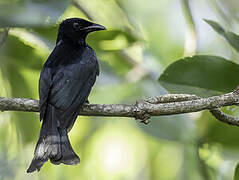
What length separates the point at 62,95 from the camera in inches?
133

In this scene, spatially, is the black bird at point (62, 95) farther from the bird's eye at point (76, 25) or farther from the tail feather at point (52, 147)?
the bird's eye at point (76, 25)

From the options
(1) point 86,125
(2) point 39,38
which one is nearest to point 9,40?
(2) point 39,38

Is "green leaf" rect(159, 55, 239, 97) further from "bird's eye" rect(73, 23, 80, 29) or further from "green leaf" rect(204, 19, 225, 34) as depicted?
"bird's eye" rect(73, 23, 80, 29)

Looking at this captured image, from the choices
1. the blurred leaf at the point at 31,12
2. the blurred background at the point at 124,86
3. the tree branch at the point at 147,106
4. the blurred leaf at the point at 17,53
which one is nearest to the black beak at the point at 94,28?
the blurred background at the point at 124,86

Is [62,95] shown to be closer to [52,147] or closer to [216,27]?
[52,147]

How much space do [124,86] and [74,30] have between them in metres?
0.89

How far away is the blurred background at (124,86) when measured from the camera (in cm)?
348

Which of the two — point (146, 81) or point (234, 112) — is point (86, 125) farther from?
point (234, 112)

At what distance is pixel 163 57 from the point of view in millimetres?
4703

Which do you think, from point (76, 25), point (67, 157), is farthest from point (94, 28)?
point (67, 157)

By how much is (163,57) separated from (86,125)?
1.09 m

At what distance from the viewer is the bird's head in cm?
415

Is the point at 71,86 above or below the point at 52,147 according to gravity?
above

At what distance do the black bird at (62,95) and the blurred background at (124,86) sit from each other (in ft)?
0.81
